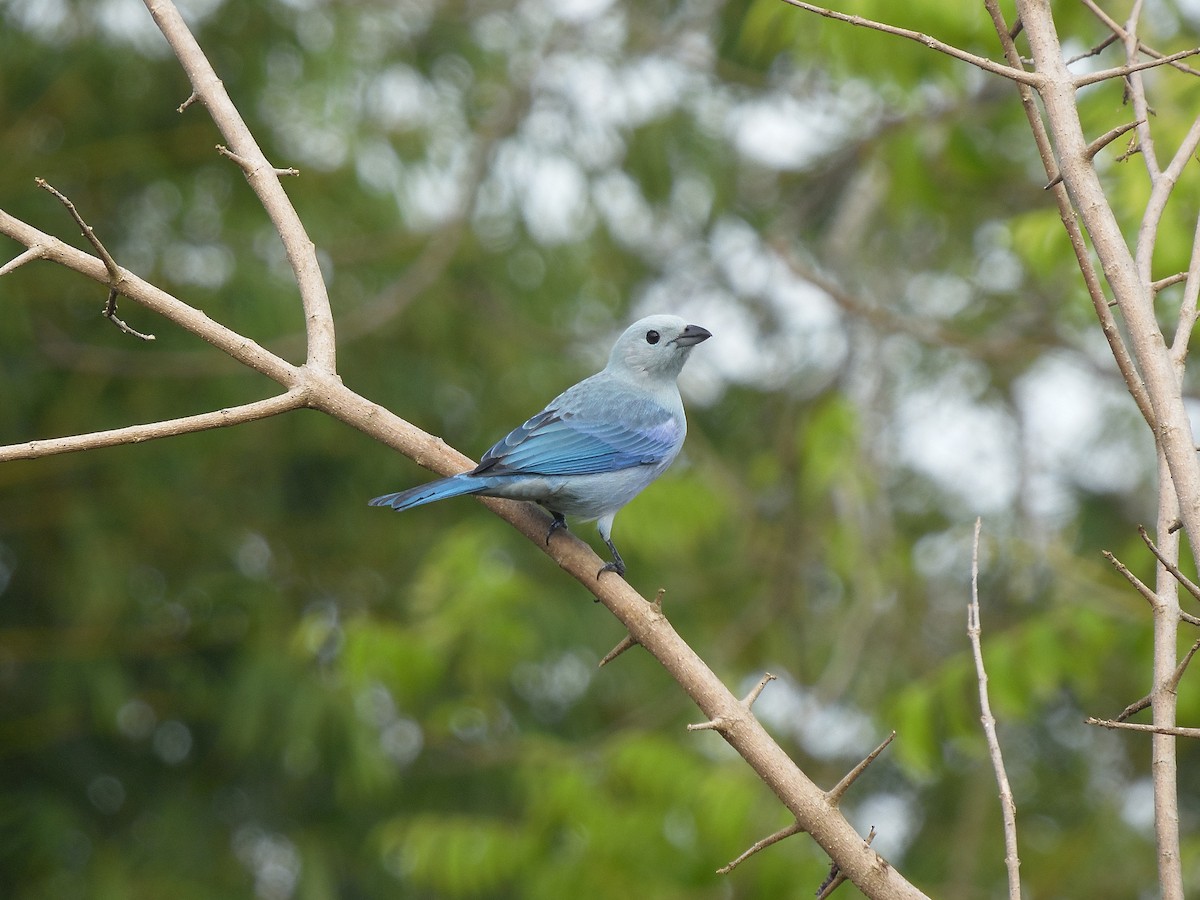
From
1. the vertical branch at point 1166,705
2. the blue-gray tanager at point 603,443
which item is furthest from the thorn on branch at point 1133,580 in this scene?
the blue-gray tanager at point 603,443

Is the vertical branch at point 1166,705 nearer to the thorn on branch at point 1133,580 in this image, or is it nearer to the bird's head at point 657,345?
the thorn on branch at point 1133,580

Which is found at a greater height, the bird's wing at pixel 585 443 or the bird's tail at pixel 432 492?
the bird's tail at pixel 432 492

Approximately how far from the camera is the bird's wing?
3.86 meters

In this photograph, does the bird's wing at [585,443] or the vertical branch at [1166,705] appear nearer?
the vertical branch at [1166,705]

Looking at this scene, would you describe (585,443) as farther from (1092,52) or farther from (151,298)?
(1092,52)

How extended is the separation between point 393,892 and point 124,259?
18.3 feet

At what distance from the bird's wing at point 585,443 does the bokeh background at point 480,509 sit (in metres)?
2.35

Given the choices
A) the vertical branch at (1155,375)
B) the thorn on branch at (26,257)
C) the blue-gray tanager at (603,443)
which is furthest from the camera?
the blue-gray tanager at (603,443)

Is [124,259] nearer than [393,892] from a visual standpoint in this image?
Yes

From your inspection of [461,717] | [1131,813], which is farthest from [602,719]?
[1131,813]

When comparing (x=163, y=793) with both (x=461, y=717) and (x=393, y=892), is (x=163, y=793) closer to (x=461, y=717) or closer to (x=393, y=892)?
(x=393, y=892)

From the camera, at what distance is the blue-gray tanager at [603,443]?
3.71 meters

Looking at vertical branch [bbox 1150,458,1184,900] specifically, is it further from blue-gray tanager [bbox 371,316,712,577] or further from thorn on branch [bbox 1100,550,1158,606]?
blue-gray tanager [bbox 371,316,712,577]

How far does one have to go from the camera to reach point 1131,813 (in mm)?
10125
